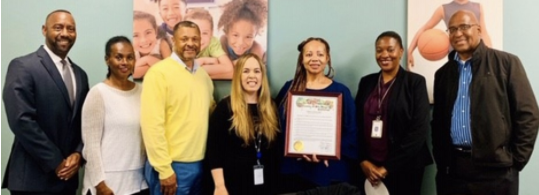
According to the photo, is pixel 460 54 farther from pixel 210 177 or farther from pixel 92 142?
pixel 92 142

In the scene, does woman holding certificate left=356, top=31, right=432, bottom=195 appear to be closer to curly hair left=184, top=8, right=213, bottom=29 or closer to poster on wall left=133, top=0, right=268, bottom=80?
poster on wall left=133, top=0, right=268, bottom=80

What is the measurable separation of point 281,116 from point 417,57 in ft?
3.20

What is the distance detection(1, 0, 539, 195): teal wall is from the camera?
254 centimetres

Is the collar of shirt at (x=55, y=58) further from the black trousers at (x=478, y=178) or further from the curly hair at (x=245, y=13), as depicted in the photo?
the black trousers at (x=478, y=178)

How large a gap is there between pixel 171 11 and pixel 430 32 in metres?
1.71

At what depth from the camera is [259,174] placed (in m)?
2.19

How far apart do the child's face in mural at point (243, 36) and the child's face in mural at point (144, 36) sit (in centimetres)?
58

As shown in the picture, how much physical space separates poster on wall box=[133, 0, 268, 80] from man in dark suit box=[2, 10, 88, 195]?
Result: 622 millimetres

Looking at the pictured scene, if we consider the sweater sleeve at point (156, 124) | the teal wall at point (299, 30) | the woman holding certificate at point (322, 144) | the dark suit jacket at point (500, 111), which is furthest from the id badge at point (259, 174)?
the dark suit jacket at point (500, 111)

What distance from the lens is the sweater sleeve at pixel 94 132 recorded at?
209 centimetres

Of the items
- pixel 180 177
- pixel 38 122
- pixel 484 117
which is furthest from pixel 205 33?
pixel 484 117

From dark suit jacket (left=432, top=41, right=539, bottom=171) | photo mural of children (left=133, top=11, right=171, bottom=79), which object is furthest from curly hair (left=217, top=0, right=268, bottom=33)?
dark suit jacket (left=432, top=41, right=539, bottom=171)

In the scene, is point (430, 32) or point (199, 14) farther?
point (199, 14)

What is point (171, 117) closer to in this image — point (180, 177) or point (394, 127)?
point (180, 177)
